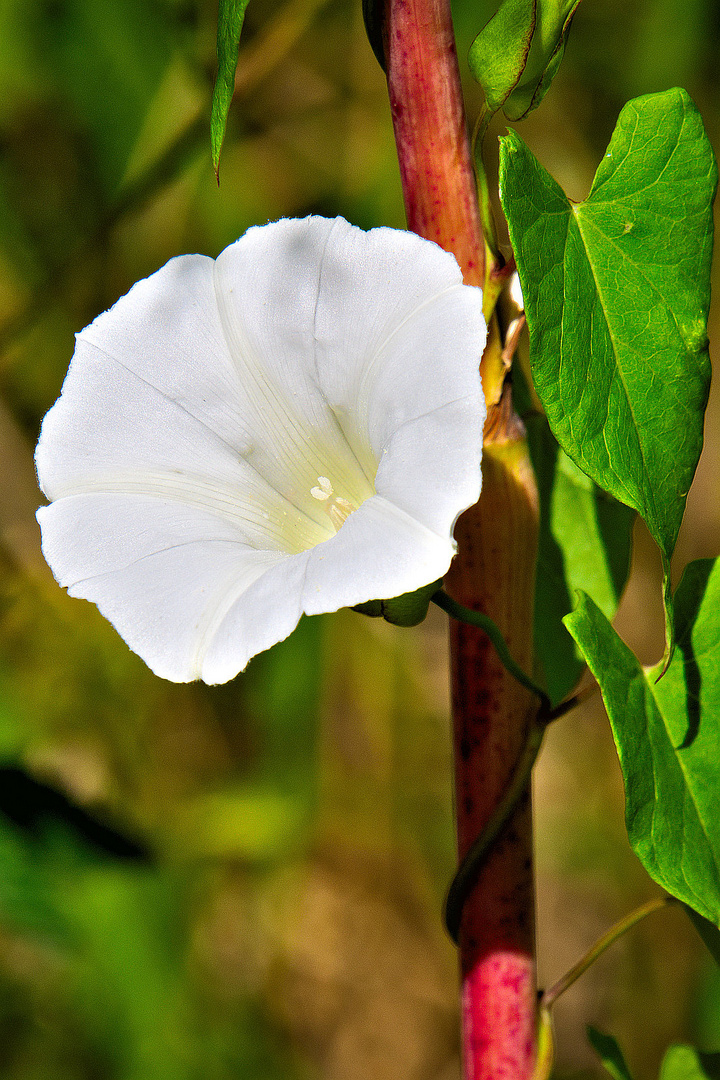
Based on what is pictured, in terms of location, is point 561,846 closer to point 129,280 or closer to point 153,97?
point 129,280

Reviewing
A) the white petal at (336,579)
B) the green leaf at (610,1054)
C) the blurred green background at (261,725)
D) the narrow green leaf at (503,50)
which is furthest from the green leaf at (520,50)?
the blurred green background at (261,725)

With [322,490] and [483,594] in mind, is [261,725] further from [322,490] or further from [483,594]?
[483,594]

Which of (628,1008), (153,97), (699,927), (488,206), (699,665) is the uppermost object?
(153,97)

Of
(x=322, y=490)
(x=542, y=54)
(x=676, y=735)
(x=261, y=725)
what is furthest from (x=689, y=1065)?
(x=261, y=725)

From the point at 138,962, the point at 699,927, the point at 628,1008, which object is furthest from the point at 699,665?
the point at 628,1008

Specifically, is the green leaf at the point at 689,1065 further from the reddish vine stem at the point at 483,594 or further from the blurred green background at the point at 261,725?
the blurred green background at the point at 261,725
